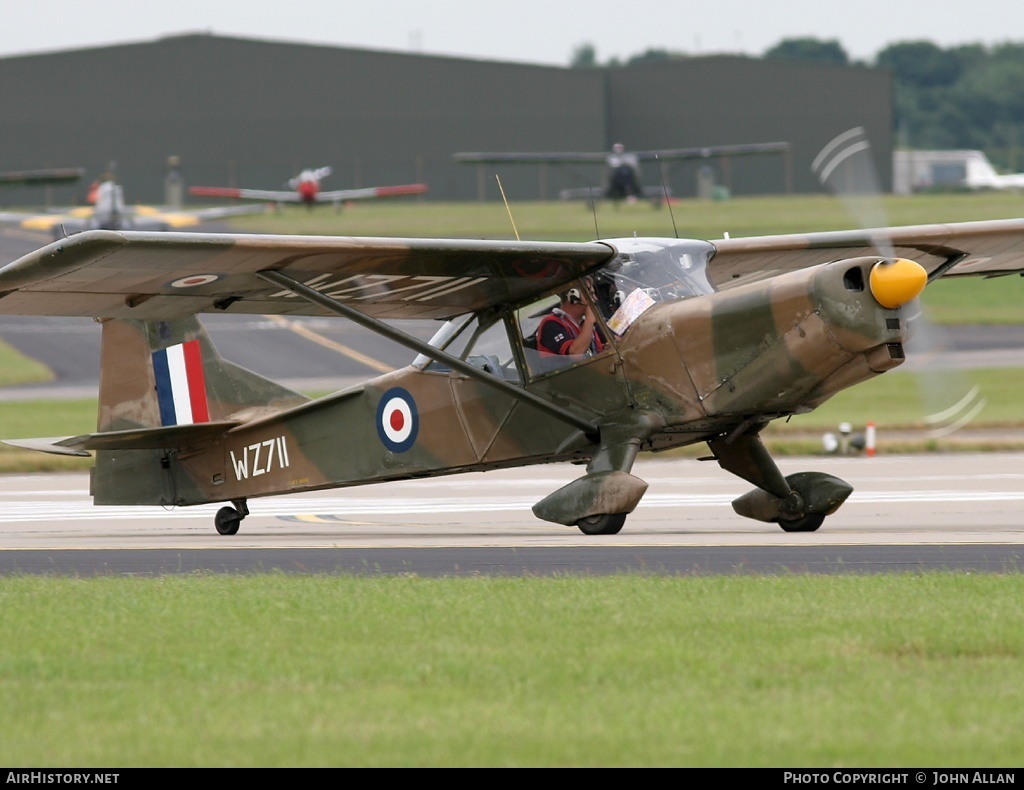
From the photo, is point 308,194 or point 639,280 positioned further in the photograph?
point 308,194

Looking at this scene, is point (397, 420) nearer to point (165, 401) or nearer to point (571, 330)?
point (571, 330)

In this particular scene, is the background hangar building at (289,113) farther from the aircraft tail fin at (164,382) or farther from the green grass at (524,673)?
the green grass at (524,673)

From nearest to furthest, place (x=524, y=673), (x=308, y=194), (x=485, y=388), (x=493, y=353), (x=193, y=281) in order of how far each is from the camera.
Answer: (x=524, y=673) < (x=193, y=281) < (x=493, y=353) < (x=485, y=388) < (x=308, y=194)

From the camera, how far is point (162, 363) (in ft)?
51.5

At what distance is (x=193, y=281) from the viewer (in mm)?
12820

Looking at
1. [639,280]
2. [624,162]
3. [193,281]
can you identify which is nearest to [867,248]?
[639,280]

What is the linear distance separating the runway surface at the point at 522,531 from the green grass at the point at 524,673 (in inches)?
71.6

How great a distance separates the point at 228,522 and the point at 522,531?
2872 mm

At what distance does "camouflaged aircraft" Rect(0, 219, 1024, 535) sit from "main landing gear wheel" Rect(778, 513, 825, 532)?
0.02 metres

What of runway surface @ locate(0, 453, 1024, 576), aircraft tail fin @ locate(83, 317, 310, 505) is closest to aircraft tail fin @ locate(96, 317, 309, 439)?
aircraft tail fin @ locate(83, 317, 310, 505)

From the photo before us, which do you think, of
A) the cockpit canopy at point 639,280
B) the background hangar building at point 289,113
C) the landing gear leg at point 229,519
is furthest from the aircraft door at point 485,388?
the background hangar building at point 289,113

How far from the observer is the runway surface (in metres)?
12.0
